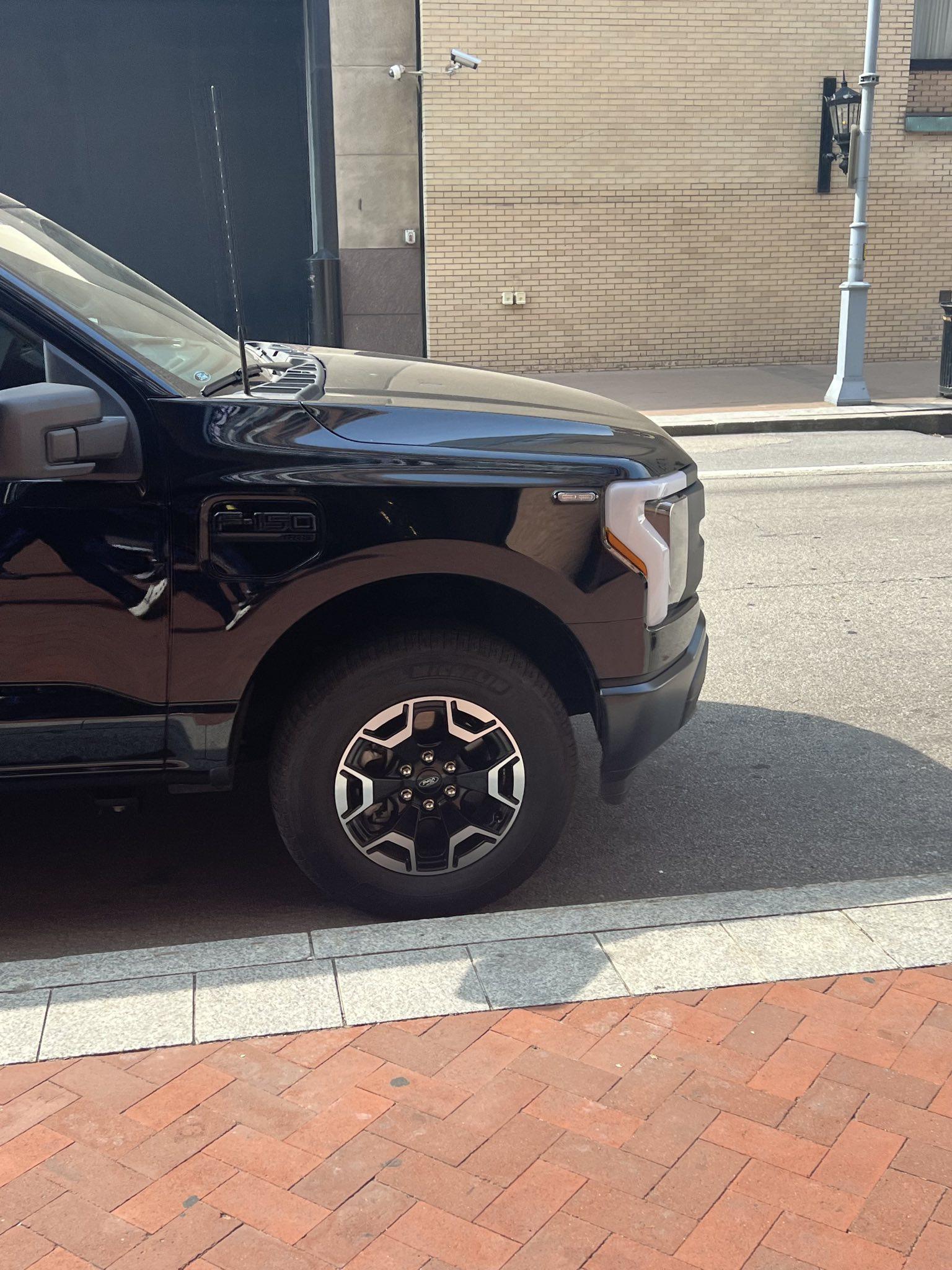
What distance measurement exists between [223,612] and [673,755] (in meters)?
2.23

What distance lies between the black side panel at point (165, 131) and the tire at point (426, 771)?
52.8 ft

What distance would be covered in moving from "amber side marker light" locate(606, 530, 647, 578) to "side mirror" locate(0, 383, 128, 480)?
127 centimetres

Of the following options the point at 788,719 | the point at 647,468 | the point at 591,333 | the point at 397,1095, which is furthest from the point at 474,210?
the point at 397,1095

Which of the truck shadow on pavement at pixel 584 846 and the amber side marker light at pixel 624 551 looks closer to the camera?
the amber side marker light at pixel 624 551

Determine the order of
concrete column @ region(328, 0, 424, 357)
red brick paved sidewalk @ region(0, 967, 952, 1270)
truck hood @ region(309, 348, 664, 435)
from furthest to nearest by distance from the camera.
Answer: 1. concrete column @ region(328, 0, 424, 357)
2. truck hood @ region(309, 348, 664, 435)
3. red brick paved sidewalk @ region(0, 967, 952, 1270)

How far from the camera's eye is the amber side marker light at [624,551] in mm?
3418

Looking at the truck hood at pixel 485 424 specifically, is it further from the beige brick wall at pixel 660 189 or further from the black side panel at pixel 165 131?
the black side panel at pixel 165 131

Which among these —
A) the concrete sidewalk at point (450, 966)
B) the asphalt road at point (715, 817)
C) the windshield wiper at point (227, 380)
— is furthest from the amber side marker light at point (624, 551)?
the windshield wiper at point (227, 380)

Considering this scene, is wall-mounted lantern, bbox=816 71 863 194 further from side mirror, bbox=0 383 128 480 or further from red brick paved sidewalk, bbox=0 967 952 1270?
red brick paved sidewalk, bbox=0 967 952 1270

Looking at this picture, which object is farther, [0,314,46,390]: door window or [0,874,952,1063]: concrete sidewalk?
[0,314,46,390]: door window

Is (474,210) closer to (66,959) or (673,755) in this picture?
(673,755)

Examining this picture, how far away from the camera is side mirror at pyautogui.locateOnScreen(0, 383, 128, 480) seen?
295 cm

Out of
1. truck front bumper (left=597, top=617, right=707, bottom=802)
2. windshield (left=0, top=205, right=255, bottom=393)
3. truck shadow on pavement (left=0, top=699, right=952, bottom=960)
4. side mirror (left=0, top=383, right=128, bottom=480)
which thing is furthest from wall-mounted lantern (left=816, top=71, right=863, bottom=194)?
side mirror (left=0, top=383, right=128, bottom=480)

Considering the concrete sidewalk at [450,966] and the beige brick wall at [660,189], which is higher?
the beige brick wall at [660,189]
